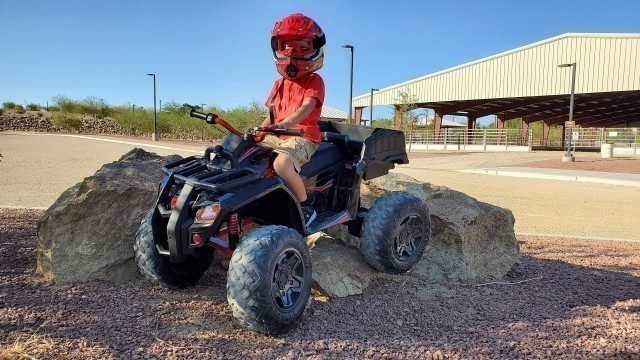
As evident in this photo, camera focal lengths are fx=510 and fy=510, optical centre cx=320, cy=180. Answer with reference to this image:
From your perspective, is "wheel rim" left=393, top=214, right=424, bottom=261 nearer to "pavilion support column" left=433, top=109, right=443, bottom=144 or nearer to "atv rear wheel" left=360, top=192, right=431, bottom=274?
"atv rear wheel" left=360, top=192, right=431, bottom=274

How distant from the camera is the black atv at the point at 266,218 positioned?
2.94 m

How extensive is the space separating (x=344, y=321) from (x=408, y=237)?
111cm

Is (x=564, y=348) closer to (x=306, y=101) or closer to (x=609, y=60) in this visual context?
(x=306, y=101)

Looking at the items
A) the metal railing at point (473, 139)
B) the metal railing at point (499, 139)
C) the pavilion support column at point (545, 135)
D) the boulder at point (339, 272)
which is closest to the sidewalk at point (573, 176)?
the boulder at point (339, 272)

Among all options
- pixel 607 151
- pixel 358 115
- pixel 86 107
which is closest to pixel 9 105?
pixel 86 107

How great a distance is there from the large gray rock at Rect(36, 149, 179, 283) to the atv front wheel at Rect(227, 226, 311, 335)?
1488 millimetres

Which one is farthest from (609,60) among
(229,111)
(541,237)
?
(229,111)

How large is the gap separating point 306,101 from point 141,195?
1.65m

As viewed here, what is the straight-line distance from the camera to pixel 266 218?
3.70 metres

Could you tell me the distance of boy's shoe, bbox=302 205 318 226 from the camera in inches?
147

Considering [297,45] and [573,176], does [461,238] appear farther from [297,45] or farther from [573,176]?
[573,176]

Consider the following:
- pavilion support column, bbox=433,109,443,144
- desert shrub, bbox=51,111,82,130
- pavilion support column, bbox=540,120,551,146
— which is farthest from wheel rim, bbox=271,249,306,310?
desert shrub, bbox=51,111,82,130

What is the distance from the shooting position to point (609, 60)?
33.5m

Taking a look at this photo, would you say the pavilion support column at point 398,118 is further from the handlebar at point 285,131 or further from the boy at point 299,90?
the handlebar at point 285,131
